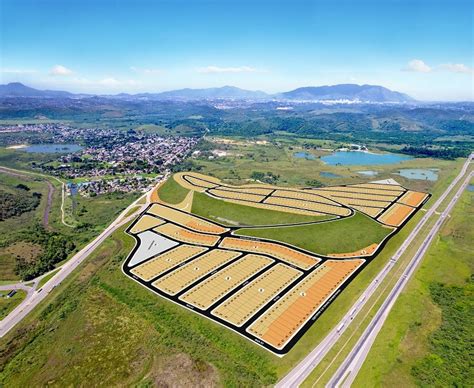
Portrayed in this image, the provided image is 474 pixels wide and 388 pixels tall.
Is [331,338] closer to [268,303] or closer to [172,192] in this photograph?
[268,303]

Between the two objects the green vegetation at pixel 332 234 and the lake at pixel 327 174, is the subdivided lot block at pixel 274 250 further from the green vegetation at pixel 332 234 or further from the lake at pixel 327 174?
the lake at pixel 327 174

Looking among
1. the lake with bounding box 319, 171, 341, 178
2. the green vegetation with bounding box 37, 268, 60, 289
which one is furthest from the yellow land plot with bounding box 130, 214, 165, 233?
the lake with bounding box 319, 171, 341, 178

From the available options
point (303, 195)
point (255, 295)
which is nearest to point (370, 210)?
point (303, 195)

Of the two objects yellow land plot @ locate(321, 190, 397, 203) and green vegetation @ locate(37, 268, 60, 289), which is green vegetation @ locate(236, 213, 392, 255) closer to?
yellow land plot @ locate(321, 190, 397, 203)

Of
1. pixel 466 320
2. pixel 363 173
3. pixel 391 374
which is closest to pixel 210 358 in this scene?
pixel 391 374

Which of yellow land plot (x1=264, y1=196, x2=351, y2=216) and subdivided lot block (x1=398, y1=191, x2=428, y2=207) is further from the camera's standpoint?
subdivided lot block (x1=398, y1=191, x2=428, y2=207)

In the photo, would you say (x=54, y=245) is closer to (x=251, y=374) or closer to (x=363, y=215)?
(x=251, y=374)
